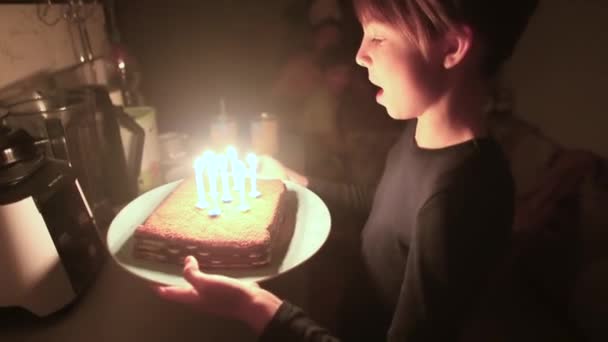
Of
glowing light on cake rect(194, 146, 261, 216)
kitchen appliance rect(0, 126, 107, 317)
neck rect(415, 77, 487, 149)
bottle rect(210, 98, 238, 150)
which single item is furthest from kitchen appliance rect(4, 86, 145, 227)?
neck rect(415, 77, 487, 149)

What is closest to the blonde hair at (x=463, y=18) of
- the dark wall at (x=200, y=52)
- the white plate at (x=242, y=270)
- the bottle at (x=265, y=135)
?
the white plate at (x=242, y=270)

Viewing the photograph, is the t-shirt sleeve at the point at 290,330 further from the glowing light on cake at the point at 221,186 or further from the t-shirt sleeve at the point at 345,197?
the t-shirt sleeve at the point at 345,197

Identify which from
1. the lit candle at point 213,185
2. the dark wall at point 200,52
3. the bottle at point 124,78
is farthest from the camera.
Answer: the dark wall at point 200,52

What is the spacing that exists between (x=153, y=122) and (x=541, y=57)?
5.91 feet

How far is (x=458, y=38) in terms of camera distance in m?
0.61

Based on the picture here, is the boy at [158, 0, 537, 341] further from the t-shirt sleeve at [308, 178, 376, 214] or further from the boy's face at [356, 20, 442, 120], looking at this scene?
the t-shirt sleeve at [308, 178, 376, 214]

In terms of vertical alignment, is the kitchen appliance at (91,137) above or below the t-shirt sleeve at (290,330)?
above

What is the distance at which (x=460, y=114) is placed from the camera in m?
0.69

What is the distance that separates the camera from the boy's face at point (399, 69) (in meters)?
0.65

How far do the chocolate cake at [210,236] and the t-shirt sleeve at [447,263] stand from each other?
0.26 m

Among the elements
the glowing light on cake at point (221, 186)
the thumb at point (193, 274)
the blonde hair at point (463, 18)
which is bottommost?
the thumb at point (193, 274)

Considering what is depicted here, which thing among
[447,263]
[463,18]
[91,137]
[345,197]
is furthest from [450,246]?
[91,137]

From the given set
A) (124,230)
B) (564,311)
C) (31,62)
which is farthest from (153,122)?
(564,311)

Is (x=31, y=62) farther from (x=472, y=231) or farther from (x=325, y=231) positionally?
(x=472, y=231)
